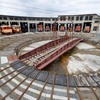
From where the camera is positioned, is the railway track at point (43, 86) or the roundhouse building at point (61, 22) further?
the roundhouse building at point (61, 22)

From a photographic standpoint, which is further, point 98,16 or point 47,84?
point 98,16

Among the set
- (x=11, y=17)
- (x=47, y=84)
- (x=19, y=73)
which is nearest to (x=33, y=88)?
(x=47, y=84)

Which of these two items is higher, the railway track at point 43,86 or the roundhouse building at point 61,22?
the roundhouse building at point 61,22

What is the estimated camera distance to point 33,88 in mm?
9594

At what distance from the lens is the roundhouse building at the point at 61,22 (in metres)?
46.5

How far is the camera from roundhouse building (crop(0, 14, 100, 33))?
46.5m

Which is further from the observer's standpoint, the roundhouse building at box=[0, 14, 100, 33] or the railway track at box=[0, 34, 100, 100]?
the roundhouse building at box=[0, 14, 100, 33]

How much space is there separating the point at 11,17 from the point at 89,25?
37453 mm

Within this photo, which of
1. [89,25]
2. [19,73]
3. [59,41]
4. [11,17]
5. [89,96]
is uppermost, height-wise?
[11,17]

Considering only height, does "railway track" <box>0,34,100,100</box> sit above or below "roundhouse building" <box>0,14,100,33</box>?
below

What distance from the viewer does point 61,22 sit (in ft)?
181

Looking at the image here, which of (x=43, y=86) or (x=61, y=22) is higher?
(x=61, y=22)

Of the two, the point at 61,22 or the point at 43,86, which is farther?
the point at 61,22

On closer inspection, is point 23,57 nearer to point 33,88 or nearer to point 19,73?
point 19,73
